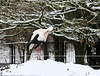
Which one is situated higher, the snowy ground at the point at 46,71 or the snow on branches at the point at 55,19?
the snow on branches at the point at 55,19

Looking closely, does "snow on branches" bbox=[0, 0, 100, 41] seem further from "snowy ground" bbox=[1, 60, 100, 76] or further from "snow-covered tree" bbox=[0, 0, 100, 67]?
"snowy ground" bbox=[1, 60, 100, 76]

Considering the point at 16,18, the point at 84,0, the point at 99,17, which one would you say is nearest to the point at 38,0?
the point at 16,18

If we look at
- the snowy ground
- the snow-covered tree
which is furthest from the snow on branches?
the snowy ground

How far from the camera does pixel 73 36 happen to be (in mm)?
12289

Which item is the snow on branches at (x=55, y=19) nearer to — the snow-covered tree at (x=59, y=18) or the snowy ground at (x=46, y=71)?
the snow-covered tree at (x=59, y=18)

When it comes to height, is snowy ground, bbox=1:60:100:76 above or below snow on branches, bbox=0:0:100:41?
below

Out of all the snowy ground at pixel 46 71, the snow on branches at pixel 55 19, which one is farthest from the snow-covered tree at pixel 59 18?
the snowy ground at pixel 46 71

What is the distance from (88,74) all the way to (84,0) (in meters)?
7.20

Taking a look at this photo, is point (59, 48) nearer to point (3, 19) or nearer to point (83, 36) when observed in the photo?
point (83, 36)

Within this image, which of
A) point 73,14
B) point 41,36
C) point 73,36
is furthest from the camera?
point 73,14

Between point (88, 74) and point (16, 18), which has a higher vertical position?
point (16, 18)

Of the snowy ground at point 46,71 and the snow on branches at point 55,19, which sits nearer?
the snowy ground at point 46,71

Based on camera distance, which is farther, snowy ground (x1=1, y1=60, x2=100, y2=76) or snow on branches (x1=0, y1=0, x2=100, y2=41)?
snow on branches (x1=0, y1=0, x2=100, y2=41)

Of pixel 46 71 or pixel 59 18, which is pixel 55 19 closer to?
pixel 59 18
